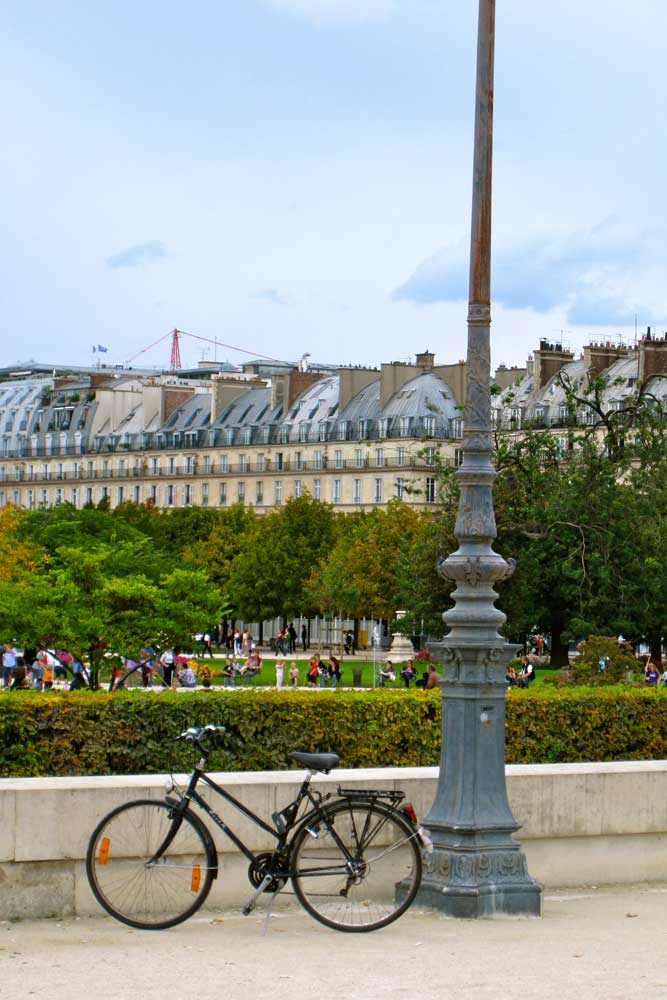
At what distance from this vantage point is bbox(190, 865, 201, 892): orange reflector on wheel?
10.9m

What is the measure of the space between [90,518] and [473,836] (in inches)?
3109

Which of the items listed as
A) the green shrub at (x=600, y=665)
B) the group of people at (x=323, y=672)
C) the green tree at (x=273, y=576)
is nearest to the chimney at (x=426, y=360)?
the green tree at (x=273, y=576)

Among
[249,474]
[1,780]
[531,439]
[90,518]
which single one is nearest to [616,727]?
[1,780]

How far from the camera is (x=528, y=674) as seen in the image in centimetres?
4706

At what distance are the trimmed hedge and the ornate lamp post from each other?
1443 mm

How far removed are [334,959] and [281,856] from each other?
99 cm

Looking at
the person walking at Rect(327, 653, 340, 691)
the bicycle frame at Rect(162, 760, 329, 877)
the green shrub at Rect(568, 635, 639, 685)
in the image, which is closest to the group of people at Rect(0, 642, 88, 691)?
the person walking at Rect(327, 653, 340, 691)

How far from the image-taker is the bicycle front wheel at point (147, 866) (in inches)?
427

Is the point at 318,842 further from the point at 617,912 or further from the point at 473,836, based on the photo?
the point at 617,912

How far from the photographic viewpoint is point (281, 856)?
1095 cm

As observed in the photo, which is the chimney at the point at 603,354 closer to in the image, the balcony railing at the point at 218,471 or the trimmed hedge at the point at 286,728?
the balcony railing at the point at 218,471

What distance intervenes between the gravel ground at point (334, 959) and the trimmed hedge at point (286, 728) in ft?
5.38

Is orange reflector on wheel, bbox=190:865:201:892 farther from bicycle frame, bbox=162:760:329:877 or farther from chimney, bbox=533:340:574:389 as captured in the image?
chimney, bbox=533:340:574:389


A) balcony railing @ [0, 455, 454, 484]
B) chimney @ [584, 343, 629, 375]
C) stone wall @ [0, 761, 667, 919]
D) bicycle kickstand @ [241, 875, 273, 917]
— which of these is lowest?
bicycle kickstand @ [241, 875, 273, 917]
